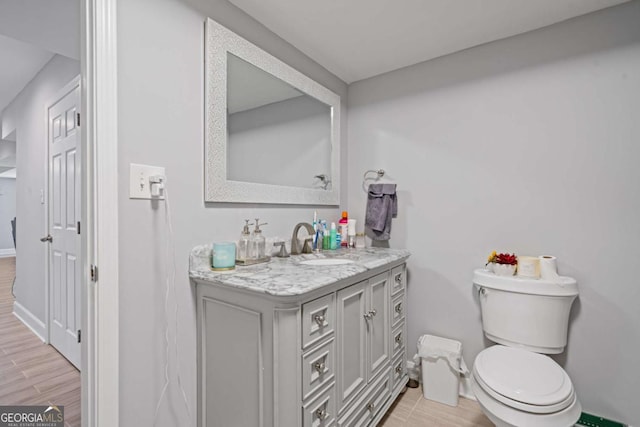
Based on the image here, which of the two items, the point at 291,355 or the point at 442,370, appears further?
the point at 442,370

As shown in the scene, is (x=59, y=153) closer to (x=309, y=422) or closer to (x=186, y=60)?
(x=186, y=60)

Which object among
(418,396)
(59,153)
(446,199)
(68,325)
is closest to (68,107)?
(59,153)

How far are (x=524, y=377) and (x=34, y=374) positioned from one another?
2.96 metres

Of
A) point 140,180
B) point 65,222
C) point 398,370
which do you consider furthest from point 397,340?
point 65,222

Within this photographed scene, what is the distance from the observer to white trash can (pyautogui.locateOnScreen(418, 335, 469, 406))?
A: 175 cm

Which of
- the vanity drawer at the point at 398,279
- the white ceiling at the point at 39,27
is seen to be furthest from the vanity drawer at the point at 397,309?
the white ceiling at the point at 39,27

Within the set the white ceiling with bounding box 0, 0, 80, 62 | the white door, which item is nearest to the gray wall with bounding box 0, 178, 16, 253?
the white door

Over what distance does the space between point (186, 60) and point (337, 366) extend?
1441 mm

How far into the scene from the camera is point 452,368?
1753mm

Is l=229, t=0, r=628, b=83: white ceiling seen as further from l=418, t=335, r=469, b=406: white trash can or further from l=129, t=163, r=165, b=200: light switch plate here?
l=418, t=335, r=469, b=406: white trash can

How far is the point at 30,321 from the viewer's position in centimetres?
282

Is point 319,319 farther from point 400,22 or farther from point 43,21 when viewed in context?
point 43,21

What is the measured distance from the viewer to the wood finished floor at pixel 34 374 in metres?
1.75

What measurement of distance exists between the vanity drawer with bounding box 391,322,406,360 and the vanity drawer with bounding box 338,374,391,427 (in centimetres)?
15
